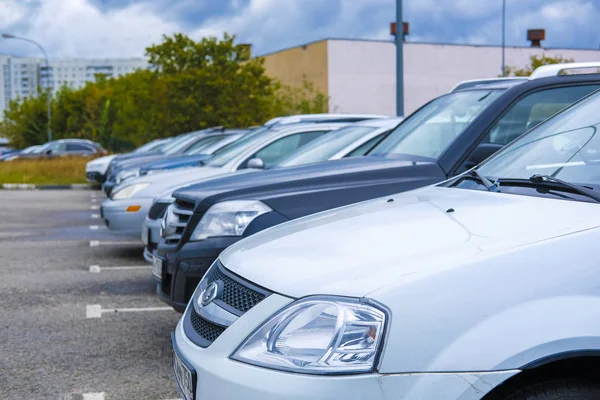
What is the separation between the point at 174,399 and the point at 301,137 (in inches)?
220

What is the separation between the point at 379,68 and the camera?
54.4 metres

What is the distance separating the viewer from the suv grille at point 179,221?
5700 millimetres

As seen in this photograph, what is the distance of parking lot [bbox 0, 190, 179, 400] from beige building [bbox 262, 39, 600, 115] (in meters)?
41.4

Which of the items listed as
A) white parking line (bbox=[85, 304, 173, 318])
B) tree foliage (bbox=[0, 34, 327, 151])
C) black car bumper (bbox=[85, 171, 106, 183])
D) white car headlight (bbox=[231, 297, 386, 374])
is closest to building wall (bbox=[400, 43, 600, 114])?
tree foliage (bbox=[0, 34, 327, 151])

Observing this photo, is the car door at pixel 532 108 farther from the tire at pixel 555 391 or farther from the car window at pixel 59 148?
the car window at pixel 59 148

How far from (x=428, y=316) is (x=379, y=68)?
52899 mm

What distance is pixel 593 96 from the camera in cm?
393

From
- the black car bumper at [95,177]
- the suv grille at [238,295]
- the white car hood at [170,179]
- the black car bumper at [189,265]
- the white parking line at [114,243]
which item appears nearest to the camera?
the suv grille at [238,295]

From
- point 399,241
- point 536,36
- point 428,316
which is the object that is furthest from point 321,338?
point 536,36

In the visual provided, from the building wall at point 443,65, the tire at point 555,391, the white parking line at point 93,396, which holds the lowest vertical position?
the white parking line at point 93,396

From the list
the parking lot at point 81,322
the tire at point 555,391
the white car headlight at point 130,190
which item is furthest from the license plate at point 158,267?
the white car headlight at point 130,190

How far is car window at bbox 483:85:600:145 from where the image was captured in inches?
219

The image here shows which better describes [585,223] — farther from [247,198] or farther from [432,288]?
[247,198]

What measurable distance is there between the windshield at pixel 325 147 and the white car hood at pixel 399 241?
4.50 m
